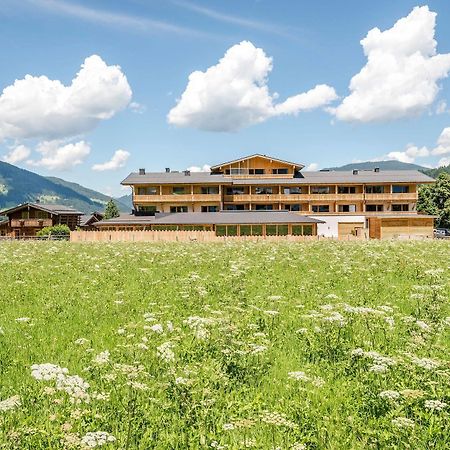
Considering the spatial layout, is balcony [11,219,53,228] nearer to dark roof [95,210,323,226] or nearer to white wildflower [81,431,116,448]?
dark roof [95,210,323,226]

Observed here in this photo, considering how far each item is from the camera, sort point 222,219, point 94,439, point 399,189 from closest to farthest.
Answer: point 94,439
point 222,219
point 399,189

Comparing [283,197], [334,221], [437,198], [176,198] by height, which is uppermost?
[176,198]

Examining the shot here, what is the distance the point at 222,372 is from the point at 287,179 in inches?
2728

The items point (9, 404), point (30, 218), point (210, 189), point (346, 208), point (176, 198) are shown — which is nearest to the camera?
point (9, 404)

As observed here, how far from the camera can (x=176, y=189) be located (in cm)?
7338

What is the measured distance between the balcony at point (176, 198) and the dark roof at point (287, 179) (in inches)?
90.5

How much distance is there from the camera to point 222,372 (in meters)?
6.03

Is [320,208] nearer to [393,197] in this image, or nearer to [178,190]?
[393,197]

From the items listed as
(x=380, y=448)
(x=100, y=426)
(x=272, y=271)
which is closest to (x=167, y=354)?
(x=100, y=426)

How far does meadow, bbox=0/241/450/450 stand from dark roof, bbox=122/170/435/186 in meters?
60.6

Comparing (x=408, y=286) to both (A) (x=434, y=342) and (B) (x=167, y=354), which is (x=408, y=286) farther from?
(B) (x=167, y=354)

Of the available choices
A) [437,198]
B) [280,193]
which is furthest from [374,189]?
→ [437,198]

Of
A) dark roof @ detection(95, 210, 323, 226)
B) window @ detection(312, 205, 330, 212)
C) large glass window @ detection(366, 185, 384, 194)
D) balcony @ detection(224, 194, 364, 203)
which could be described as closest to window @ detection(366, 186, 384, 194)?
large glass window @ detection(366, 185, 384, 194)

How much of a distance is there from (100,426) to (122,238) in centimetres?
4695
